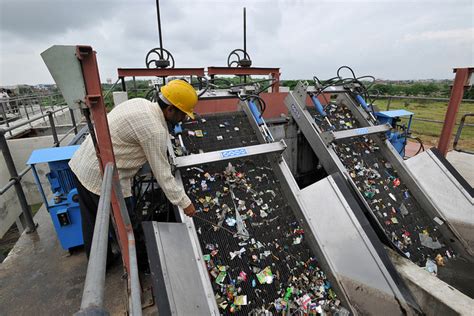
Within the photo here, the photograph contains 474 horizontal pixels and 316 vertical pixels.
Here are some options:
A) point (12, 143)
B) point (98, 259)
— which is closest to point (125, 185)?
point (98, 259)

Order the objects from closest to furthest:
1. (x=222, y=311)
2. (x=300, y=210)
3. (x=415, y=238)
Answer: (x=222, y=311), (x=300, y=210), (x=415, y=238)

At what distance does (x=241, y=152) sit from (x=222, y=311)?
140cm

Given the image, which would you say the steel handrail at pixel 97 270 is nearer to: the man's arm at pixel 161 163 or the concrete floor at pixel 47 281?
the man's arm at pixel 161 163

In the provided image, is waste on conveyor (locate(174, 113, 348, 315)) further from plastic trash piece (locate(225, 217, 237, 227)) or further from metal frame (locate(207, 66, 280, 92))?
metal frame (locate(207, 66, 280, 92))

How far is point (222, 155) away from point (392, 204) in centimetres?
219

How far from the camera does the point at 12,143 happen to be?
20.4 ft

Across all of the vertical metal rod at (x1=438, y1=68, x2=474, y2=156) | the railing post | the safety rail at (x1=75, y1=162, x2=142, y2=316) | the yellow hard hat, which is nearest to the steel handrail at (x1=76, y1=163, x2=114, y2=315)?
the safety rail at (x1=75, y1=162, x2=142, y2=316)

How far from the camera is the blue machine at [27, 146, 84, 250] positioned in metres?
2.33

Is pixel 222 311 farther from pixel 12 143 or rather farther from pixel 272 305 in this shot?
pixel 12 143

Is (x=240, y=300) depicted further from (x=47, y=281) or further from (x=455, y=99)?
(x=455, y=99)

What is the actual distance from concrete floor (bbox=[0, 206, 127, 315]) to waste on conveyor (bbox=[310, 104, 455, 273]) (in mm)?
2777

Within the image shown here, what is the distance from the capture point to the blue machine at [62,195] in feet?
7.64

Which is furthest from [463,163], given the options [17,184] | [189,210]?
[17,184]

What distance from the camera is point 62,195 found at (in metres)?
2.42
